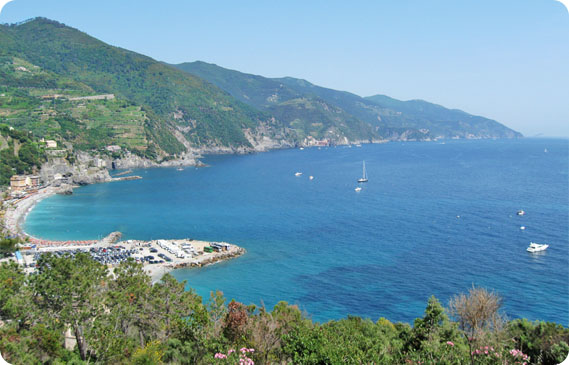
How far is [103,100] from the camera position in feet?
444

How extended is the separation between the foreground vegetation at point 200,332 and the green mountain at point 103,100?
94416 mm

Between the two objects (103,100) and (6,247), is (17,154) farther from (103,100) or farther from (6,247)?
(103,100)

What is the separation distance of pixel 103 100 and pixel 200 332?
437ft

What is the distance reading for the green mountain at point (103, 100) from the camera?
114 meters

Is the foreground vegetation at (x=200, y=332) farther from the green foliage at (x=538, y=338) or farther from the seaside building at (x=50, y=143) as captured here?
the seaside building at (x=50, y=143)

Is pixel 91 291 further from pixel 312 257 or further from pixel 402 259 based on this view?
pixel 402 259

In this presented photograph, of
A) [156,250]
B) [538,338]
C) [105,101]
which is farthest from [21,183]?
[538,338]

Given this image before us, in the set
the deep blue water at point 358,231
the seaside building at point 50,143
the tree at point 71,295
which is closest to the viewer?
the tree at point 71,295

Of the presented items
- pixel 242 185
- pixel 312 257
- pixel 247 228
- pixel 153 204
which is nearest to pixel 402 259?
pixel 312 257

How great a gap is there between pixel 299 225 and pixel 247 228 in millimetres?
6388

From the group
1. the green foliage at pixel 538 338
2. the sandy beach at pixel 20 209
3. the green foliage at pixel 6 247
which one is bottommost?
the sandy beach at pixel 20 209

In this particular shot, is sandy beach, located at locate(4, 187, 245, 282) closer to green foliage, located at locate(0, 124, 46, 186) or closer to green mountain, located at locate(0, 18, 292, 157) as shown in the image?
green foliage, located at locate(0, 124, 46, 186)

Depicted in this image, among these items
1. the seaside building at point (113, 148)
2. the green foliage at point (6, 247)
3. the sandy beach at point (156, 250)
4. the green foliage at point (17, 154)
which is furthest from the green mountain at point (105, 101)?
the green foliage at point (6, 247)

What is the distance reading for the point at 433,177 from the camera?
90.1 meters
